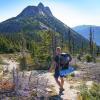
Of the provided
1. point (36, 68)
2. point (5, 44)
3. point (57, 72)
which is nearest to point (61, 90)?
point (57, 72)

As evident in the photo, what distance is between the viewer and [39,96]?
13023 mm

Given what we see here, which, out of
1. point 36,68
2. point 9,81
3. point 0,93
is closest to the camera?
point 0,93

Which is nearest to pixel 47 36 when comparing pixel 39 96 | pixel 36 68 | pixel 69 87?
pixel 36 68

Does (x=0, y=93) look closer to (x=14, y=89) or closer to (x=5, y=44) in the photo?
(x=14, y=89)

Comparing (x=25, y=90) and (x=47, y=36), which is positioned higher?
(x=47, y=36)

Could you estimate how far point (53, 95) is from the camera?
14.6 metres

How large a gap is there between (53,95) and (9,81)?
1819 mm

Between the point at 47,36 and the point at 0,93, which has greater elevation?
the point at 47,36

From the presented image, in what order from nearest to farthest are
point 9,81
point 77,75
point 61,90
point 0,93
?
point 0,93 < point 9,81 < point 61,90 < point 77,75

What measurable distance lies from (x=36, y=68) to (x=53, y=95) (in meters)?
16.3

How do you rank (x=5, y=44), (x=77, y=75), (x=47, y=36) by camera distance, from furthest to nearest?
1. (x=5, y=44)
2. (x=47, y=36)
3. (x=77, y=75)

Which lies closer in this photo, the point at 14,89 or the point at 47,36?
the point at 14,89

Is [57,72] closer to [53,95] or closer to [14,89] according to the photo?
[53,95]

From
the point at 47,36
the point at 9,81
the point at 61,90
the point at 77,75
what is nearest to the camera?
the point at 9,81
